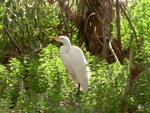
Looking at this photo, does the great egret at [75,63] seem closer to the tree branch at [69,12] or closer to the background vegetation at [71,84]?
the background vegetation at [71,84]

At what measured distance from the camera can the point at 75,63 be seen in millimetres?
5727

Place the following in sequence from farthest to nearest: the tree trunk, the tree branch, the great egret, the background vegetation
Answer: the tree branch < the tree trunk < the great egret < the background vegetation

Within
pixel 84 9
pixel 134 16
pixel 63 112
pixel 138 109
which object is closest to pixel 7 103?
pixel 63 112

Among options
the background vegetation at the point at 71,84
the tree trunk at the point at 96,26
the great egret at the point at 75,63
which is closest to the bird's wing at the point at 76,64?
the great egret at the point at 75,63

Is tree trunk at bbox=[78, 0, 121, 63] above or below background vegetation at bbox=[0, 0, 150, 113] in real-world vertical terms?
above

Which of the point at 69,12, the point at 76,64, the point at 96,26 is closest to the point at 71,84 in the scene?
the point at 76,64

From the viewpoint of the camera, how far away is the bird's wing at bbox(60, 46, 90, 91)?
5399 mm

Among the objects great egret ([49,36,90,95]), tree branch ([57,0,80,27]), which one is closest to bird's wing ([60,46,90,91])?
great egret ([49,36,90,95])

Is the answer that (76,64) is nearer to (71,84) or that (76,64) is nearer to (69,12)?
(71,84)

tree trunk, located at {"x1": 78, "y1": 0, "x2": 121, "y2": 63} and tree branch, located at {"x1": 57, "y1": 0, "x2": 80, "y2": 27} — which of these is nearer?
tree trunk, located at {"x1": 78, "y1": 0, "x2": 121, "y2": 63}

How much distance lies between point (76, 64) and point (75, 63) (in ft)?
0.12

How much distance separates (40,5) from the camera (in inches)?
299

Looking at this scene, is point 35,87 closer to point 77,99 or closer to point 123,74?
Answer: point 77,99

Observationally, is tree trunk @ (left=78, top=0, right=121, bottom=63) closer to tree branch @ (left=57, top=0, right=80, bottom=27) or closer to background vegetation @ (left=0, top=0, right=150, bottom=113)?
tree branch @ (left=57, top=0, right=80, bottom=27)
